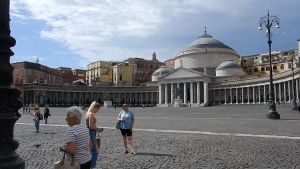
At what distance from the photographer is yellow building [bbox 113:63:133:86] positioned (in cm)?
14800

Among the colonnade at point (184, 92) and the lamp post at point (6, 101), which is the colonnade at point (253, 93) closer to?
the colonnade at point (184, 92)

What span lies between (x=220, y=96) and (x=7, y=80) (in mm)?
120129

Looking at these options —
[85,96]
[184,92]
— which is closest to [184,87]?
[184,92]

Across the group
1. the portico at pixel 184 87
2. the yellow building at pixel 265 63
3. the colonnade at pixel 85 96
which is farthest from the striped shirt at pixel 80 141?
the yellow building at pixel 265 63

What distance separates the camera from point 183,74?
A: 406 ft

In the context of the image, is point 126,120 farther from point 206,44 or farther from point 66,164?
point 206,44

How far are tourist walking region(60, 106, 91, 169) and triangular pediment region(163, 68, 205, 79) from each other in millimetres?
115048

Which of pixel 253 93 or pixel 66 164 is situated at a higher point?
pixel 253 93

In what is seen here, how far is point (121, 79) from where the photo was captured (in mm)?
149250

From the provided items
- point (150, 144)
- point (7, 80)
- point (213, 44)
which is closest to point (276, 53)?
point (213, 44)

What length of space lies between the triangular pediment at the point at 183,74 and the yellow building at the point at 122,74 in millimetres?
25991

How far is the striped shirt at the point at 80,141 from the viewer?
6005 mm

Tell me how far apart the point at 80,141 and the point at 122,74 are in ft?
468

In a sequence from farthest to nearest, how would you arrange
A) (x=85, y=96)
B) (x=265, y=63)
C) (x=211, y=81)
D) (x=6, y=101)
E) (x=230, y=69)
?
(x=85, y=96), (x=265, y=63), (x=211, y=81), (x=230, y=69), (x=6, y=101)
